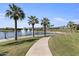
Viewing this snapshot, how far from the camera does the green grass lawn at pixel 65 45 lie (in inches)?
650

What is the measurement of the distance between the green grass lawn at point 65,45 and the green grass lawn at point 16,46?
4.32 feet

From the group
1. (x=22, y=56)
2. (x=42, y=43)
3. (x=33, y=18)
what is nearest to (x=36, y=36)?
(x=42, y=43)

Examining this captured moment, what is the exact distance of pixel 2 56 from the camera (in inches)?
634

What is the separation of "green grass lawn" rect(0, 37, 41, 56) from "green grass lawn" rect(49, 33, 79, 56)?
1.32m

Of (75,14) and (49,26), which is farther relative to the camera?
(49,26)

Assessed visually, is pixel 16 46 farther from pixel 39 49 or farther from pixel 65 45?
pixel 65 45

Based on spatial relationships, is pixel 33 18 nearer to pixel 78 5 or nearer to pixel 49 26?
pixel 49 26

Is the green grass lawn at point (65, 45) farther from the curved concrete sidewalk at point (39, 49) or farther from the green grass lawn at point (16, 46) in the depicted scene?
the green grass lawn at point (16, 46)

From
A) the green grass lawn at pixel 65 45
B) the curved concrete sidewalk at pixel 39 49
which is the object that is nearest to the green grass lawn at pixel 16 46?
the curved concrete sidewalk at pixel 39 49

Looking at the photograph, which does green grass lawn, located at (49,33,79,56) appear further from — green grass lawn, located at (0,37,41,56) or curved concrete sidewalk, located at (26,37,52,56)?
green grass lawn, located at (0,37,41,56)

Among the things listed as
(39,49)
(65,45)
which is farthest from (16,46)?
(65,45)

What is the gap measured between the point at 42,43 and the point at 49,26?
1.44m

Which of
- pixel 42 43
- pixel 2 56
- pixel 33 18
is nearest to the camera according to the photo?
pixel 2 56

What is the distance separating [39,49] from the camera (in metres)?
17.0
